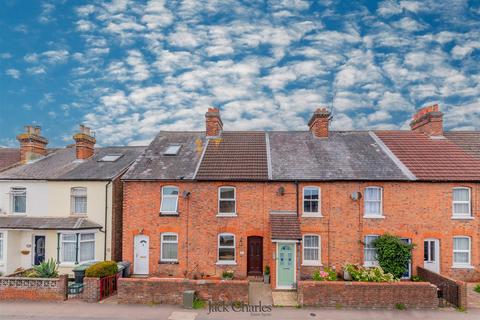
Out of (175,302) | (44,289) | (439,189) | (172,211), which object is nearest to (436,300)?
(439,189)

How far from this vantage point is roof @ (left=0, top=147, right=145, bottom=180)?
1833 centimetres

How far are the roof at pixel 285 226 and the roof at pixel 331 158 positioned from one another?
2.13 meters

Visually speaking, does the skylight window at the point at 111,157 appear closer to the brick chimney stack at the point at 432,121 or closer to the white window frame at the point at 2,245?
the white window frame at the point at 2,245

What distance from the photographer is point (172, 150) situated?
778 inches

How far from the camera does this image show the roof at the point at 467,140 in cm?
1931

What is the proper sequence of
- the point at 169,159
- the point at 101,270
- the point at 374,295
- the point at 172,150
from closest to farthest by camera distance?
the point at 374,295 < the point at 101,270 < the point at 169,159 < the point at 172,150

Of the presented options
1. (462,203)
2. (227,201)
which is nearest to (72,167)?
(227,201)

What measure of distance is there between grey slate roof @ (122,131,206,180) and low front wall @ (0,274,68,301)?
617cm

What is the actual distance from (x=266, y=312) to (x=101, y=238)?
36.0ft

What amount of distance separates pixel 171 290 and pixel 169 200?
574cm

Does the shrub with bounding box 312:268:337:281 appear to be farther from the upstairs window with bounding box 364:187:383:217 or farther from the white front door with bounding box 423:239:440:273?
the white front door with bounding box 423:239:440:273

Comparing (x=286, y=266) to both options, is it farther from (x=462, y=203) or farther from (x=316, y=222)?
(x=462, y=203)

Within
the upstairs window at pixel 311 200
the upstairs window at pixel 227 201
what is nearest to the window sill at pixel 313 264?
the upstairs window at pixel 311 200

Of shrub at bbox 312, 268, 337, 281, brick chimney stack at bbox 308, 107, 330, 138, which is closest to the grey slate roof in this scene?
brick chimney stack at bbox 308, 107, 330, 138
